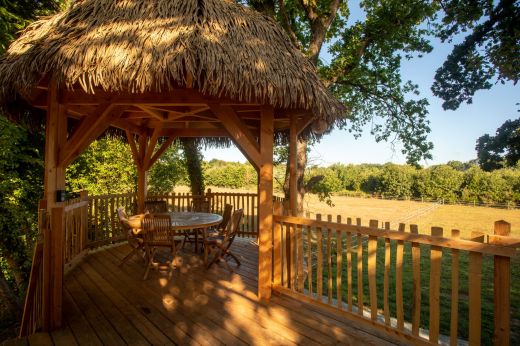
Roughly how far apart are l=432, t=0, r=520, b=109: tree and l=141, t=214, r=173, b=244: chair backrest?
9.01 meters

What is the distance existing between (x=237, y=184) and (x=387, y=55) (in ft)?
68.6

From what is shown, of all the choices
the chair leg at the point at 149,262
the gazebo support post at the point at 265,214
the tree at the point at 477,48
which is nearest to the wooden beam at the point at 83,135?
the chair leg at the point at 149,262

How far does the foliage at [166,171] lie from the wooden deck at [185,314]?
7831 mm

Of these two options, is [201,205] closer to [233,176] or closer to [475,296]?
[475,296]

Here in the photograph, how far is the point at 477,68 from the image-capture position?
8742mm

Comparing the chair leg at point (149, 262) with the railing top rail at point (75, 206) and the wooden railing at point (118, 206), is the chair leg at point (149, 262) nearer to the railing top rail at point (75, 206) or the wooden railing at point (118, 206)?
the railing top rail at point (75, 206)

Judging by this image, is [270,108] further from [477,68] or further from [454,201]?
[454,201]

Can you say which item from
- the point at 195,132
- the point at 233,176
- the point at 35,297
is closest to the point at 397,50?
the point at 195,132

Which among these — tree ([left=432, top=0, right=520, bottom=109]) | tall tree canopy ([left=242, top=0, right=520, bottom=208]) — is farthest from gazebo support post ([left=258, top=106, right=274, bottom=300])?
tree ([left=432, top=0, right=520, bottom=109])

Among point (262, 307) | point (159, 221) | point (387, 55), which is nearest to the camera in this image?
point (262, 307)

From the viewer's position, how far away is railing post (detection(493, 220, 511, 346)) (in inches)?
88.4

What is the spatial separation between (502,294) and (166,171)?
1200 centimetres

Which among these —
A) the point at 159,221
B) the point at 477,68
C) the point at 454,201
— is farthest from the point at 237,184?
the point at 159,221

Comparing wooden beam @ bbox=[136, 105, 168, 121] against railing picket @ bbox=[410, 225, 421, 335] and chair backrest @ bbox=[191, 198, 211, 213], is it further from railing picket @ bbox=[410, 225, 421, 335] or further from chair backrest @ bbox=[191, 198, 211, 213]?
railing picket @ bbox=[410, 225, 421, 335]
